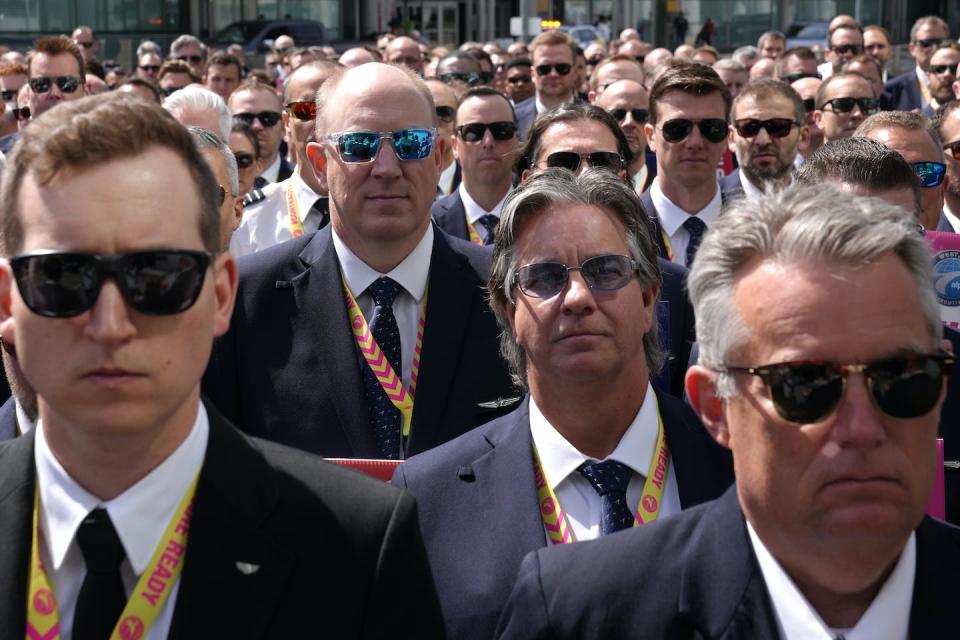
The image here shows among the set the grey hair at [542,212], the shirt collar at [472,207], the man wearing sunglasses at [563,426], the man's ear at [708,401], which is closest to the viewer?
the man's ear at [708,401]

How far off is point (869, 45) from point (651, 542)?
17.3 metres

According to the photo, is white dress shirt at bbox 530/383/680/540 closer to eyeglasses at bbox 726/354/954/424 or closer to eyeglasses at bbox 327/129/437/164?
eyeglasses at bbox 726/354/954/424

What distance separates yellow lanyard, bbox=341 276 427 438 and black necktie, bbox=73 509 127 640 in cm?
212

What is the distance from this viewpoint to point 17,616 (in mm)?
2607

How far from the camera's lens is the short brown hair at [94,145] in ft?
8.68

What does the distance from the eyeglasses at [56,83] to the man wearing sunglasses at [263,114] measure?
48.8 inches

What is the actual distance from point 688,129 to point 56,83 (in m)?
5.30

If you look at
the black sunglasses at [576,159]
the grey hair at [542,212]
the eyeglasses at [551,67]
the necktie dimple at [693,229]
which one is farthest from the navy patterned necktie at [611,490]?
the eyeglasses at [551,67]

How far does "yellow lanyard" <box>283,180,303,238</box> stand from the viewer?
7.63 meters

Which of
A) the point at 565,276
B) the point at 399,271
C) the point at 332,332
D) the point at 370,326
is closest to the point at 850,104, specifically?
the point at 399,271

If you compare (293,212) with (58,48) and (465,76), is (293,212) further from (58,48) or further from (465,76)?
(465,76)

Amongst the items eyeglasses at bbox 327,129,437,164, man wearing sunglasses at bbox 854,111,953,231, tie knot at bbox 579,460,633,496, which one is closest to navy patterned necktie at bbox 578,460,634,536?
tie knot at bbox 579,460,633,496

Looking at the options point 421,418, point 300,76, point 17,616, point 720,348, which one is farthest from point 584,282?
point 300,76

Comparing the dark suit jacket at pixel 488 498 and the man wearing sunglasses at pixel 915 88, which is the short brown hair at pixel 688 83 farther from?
the man wearing sunglasses at pixel 915 88
